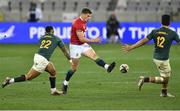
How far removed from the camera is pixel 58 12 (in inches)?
1768

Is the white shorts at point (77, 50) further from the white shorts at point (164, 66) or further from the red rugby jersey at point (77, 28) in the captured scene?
the white shorts at point (164, 66)

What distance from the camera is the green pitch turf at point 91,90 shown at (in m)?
15.3

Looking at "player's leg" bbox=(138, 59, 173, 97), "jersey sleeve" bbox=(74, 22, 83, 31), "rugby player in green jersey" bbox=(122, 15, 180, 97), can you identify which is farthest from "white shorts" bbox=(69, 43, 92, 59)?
"player's leg" bbox=(138, 59, 173, 97)

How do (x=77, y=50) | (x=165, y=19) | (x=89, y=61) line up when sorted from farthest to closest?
(x=89, y=61)
(x=77, y=50)
(x=165, y=19)

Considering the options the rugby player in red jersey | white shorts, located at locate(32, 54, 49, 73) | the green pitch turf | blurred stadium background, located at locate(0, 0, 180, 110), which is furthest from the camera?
the rugby player in red jersey

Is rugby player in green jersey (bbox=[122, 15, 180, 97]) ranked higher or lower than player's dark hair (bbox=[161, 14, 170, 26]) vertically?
lower

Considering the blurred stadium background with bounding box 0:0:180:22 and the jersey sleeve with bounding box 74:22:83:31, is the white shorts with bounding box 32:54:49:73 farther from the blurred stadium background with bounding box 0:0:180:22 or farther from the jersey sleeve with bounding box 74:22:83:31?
the blurred stadium background with bounding box 0:0:180:22

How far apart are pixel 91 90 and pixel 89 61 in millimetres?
10897

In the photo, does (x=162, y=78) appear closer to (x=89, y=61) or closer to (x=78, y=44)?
(x=78, y=44)

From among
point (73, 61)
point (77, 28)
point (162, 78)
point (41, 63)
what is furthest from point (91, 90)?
point (162, 78)

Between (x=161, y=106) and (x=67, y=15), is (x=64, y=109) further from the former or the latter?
(x=67, y=15)

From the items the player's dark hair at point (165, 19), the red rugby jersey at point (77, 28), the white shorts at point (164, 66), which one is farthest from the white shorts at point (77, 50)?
the player's dark hair at point (165, 19)

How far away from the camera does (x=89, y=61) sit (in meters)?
29.3

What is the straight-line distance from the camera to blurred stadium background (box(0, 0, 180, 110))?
15820 mm
